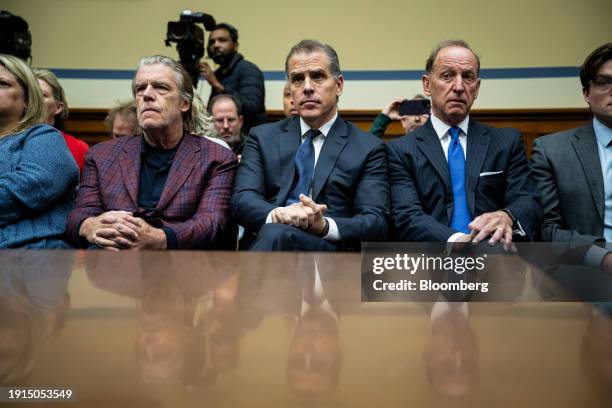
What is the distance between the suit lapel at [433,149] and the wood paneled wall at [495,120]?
1705 millimetres

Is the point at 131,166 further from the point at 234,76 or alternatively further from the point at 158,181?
the point at 234,76

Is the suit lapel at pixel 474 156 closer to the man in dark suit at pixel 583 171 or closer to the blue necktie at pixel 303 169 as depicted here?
the man in dark suit at pixel 583 171

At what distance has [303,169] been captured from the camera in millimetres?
1611

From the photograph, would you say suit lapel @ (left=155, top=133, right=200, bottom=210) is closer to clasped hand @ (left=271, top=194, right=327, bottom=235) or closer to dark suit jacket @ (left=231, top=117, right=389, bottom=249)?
dark suit jacket @ (left=231, top=117, right=389, bottom=249)

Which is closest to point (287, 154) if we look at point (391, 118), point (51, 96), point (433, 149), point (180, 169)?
point (180, 169)

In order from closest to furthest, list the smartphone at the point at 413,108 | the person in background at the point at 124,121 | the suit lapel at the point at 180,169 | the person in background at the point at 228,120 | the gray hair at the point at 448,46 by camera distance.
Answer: the suit lapel at the point at 180,169
the gray hair at the point at 448,46
the smartphone at the point at 413,108
the person in background at the point at 124,121
the person in background at the point at 228,120

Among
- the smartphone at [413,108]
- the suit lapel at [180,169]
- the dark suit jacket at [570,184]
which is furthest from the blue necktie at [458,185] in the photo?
the suit lapel at [180,169]

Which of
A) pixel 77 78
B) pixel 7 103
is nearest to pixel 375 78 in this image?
pixel 77 78

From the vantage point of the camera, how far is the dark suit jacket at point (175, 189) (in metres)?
1.52

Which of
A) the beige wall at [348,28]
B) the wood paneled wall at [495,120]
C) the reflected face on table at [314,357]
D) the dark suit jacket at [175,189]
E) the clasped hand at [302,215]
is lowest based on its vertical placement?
the reflected face on table at [314,357]

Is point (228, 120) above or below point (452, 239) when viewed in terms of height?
above

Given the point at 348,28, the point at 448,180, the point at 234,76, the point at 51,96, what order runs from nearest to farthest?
1. the point at 448,180
2. the point at 51,96
3. the point at 234,76
4. the point at 348,28

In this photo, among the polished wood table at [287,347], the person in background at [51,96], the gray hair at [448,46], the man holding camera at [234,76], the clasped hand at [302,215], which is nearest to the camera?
the polished wood table at [287,347]

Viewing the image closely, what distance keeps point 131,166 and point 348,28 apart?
2.47m
